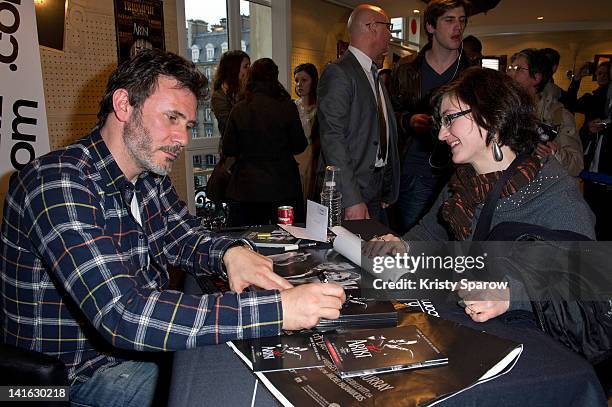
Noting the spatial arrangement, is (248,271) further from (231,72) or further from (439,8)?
(231,72)

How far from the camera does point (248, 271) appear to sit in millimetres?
1364

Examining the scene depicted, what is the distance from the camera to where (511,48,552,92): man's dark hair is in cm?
336

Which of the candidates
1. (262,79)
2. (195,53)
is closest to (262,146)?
(262,79)

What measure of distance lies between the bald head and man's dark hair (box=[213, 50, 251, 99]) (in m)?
1.35

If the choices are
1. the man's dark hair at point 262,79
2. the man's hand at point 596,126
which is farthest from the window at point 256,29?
the man's hand at point 596,126

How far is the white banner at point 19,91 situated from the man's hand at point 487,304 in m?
2.49

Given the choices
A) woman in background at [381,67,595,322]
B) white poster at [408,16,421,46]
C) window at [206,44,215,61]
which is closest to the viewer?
woman in background at [381,67,595,322]

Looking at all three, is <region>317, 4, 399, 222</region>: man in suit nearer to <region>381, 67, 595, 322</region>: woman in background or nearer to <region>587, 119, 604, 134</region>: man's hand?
<region>381, 67, 595, 322</region>: woman in background

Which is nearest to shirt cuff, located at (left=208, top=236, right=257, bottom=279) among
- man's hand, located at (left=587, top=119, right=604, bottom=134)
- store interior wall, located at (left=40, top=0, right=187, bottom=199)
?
store interior wall, located at (left=40, top=0, right=187, bottom=199)

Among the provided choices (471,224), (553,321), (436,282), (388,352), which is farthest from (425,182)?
(388,352)

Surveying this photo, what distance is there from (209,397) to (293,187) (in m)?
2.88

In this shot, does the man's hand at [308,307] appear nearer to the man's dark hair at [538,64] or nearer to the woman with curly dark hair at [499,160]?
the woman with curly dark hair at [499,160]

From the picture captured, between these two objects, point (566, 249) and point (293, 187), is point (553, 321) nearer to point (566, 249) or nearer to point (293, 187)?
point (566, 249)

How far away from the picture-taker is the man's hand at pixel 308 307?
3.34ft
